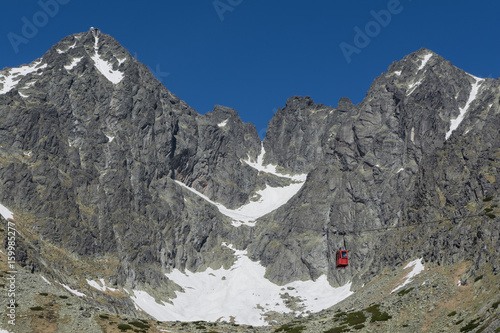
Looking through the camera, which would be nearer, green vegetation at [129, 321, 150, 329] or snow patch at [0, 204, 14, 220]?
green vegetation at [129, 321, 150, 329]

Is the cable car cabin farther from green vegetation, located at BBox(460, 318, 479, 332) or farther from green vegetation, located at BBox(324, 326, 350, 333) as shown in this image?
green vegetation, located at BBox(460, 318, 479, 332)

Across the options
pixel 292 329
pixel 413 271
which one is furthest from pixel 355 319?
pixel 413 271

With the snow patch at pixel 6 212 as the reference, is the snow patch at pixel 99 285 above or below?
below

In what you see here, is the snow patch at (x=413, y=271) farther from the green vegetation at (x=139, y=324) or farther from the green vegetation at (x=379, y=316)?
the green vegetation at (x=139, y=324)

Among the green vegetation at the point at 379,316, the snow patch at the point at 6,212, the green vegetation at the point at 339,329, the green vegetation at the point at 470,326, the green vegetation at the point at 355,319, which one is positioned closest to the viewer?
the green vegetation at the point at 470,326

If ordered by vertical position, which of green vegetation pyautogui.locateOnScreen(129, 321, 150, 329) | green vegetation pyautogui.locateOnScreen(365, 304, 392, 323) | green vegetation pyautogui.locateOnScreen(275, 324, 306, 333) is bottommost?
green vegetation pyautogui.locateOnScreen(365, 304, 392, 323)

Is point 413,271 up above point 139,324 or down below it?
below

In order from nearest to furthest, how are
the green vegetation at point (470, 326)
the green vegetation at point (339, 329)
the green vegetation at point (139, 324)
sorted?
the green vegetation at point (470, 326), the green vegetation at point (139, 324), the green vegetation at point (339, 329)

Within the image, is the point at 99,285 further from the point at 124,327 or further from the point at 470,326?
the point at 470,326

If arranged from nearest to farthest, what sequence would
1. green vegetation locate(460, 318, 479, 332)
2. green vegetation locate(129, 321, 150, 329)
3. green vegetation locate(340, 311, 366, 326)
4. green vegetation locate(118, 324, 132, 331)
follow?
green vegetation locate(460, 318, 479, 332)
green vegetation locate(118, 324, 132, 331)
green vegetation locate(129, 321, 150, 329)
green vegetation locate(340, 311, 366, 326)

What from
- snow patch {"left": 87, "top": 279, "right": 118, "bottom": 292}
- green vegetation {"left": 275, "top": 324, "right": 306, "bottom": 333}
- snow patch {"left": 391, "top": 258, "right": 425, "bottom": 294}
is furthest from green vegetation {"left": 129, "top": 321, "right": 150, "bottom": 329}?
snow patch {"left": 87, "top": 279, "right": 118, "bottom": 292}

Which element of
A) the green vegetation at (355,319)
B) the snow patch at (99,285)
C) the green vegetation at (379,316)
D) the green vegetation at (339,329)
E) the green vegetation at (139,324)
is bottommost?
the green vegetation at (379,316)

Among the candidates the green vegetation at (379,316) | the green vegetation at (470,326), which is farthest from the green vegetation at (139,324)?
the green vegetation at (470,326)

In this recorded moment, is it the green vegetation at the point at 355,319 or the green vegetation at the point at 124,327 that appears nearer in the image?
the green vegetation at the point at 124,327
